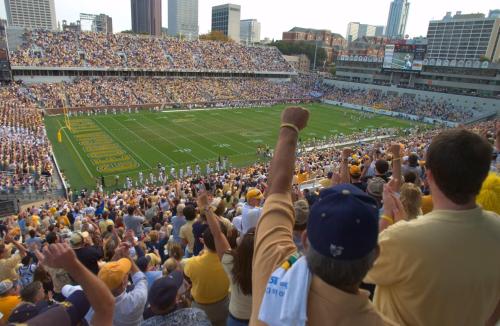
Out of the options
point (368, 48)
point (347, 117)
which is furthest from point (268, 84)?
point (368, 48)

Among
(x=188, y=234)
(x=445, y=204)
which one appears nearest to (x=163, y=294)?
(x=445, y=204)

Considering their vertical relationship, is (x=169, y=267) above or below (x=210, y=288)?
below

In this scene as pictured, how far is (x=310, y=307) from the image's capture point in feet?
4.97

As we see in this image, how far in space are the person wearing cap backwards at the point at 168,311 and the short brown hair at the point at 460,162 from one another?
81.8 inches

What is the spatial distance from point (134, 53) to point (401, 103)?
42265mm

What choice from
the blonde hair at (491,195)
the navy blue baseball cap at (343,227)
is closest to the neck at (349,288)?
the navy blue baseball cap at (343,227)

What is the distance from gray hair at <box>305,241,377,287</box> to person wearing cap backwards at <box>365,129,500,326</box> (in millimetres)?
449

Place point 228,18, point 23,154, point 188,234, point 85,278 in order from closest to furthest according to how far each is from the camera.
→ point 85,278
point 188,234
point 23,154
point 228,18

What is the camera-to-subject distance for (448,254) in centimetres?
182

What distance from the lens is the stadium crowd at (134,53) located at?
48.2 m

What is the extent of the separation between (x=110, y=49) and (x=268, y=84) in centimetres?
2672

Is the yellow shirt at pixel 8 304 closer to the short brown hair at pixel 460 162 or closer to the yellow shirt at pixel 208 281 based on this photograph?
the yellow shirt at pixel 208 281

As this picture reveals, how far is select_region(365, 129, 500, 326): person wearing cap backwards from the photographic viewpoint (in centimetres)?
182

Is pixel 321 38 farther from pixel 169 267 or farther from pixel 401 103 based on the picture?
pixel 169 267
